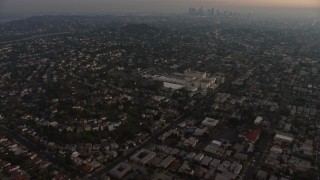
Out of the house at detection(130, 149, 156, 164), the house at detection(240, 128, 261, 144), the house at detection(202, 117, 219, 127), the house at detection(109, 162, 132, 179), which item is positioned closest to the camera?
the house at detection(109, 162, 132, 179)

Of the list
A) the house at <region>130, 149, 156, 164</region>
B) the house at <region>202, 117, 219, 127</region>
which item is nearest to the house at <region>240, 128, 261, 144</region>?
the house at <region>202, 117, 219, 127</region>

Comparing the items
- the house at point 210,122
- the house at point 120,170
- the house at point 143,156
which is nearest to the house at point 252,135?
the house at point 210,122

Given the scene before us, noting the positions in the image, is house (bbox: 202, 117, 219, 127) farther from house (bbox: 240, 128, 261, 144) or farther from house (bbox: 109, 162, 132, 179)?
house (bbox: 109, 162, 132, 179)

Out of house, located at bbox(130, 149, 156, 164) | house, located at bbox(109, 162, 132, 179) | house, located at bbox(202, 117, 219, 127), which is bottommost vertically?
house, located at bbox(109, 162, 132, 179)

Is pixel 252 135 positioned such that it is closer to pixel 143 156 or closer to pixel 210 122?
pixel 210 122

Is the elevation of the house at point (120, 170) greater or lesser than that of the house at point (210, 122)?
lesser

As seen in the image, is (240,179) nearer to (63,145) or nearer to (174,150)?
(174,150)

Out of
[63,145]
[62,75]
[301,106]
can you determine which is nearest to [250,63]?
[301,106]

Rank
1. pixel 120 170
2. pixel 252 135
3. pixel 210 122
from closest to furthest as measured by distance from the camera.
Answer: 1. pixel 120 170
2. pixel 252 135
3. pixel 210 122

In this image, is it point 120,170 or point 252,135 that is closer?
point 120,170

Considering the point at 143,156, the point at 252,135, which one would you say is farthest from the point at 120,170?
the point at 252,135

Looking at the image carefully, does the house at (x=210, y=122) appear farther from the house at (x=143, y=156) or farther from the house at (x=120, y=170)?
the house at (x=120, y=170)
